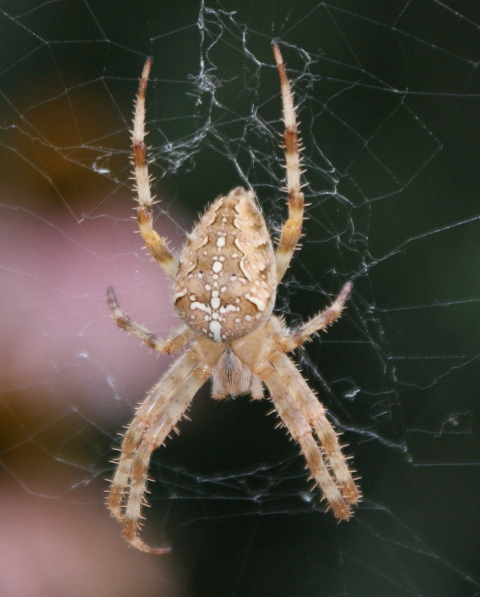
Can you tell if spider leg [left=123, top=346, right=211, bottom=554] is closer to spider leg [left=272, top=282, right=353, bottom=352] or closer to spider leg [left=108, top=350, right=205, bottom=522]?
spider leg [left=108, top=350, right=205, bottom=522]

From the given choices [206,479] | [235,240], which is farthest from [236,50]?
[206,479]

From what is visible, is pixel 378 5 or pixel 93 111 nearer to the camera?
pixel 378 5

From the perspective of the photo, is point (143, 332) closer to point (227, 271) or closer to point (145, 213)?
point (145, 213)

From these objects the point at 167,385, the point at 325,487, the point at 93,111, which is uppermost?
the point at 93,111

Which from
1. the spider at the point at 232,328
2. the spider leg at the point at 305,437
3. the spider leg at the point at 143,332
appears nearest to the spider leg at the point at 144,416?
the spider at the point at 232,328

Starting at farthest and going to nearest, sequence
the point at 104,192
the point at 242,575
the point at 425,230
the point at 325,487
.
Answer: the point at 242,575, the point at 104,192, the point at 425,230, the point at 325,487

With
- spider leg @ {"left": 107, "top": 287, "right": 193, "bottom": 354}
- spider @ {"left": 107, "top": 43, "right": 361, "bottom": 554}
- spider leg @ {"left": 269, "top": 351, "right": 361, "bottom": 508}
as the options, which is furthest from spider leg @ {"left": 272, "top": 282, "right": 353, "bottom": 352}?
spider leg @ {"left": 107, "top": 287, "right": 193, "bottom": 354}

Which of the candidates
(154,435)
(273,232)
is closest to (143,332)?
(154,435)

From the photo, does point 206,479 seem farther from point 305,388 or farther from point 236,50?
point 236,50
